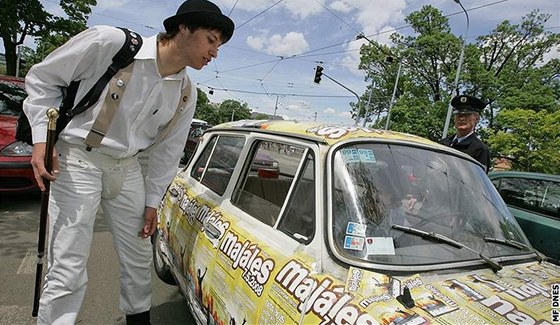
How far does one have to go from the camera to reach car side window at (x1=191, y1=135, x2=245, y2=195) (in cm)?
265

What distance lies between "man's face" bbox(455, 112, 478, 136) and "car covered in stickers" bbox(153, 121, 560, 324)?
1.69 metres

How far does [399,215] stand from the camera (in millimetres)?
1792

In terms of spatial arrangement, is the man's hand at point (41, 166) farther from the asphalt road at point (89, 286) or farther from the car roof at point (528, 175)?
the car roof at point (528, 175)

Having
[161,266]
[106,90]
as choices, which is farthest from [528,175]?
[106,90]

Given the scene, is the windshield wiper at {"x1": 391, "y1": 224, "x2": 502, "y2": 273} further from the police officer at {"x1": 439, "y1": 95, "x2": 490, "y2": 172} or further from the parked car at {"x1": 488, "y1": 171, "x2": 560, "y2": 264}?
the parked car at {"x1": 488, "y1": 171, "x2": 560, "y2": 264}

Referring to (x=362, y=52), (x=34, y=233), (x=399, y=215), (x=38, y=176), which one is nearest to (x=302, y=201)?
(x=399, y=215)

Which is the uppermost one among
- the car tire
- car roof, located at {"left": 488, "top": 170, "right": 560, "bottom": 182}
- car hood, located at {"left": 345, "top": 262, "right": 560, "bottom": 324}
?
car roof, located at {"left": 488, "top": 170, "right": 560, "bottom": 182}

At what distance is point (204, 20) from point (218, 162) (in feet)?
3.78

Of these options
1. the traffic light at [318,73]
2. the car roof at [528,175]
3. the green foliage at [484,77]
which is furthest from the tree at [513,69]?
the car roof at [528,175]

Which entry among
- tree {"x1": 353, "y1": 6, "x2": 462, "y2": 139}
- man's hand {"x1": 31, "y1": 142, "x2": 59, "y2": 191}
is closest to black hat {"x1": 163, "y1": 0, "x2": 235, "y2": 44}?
man's hand {"x1": 31, "y1": 142, "x2": 59, "y2": 191}

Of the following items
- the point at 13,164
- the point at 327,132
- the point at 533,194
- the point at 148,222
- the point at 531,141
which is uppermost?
the point at 531,141

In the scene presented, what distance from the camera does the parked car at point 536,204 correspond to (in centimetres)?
390

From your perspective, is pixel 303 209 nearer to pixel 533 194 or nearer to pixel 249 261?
pixel 249 261

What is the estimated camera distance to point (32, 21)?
18.4m
